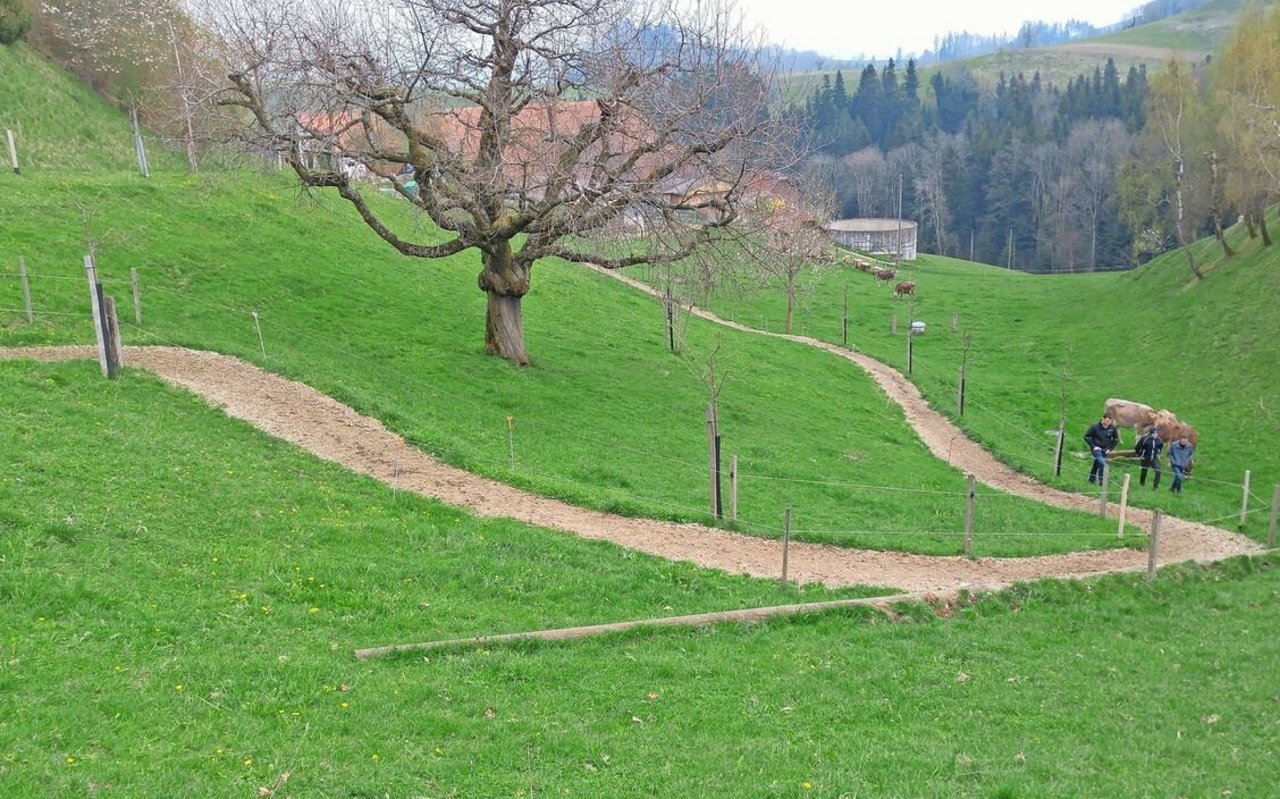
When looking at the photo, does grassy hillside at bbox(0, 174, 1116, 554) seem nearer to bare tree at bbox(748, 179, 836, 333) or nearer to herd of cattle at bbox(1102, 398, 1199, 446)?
bare tree at bbox(748, 179, 836, 333)

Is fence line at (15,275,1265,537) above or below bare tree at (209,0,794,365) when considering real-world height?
below

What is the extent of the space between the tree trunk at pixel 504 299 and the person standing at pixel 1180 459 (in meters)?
16.5

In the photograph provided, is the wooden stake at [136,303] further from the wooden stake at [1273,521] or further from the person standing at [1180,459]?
the person standing at [1180,459]

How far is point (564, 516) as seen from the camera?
15656 millimetres

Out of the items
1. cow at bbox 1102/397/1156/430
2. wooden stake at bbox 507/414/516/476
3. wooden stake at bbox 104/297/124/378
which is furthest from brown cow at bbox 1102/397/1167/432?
wooden stake at bbox 104/297/124/378

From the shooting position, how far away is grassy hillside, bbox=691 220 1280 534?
88.0 ft

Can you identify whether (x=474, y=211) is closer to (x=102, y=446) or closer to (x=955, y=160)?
(x=102, y=446)

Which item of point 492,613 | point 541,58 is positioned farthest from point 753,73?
point 492,613

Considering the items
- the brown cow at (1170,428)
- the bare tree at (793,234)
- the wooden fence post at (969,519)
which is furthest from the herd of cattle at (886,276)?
the wooden fence post at (969,519)

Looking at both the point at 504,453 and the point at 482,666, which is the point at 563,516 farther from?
the point at 482,666

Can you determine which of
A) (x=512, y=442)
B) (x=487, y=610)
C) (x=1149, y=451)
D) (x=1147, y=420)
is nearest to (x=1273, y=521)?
(x=1149, y=451)

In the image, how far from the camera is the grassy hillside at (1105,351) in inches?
1056

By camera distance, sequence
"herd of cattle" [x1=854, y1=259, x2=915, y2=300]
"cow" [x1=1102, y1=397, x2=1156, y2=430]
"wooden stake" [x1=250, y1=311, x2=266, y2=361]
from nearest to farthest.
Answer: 1. "wooden stake" [x1=250, y1=311, x2=266, y2=361]
2. "cow" [x1=1102, y1=397, x2=1156, y2=430]
3. "herd of cattle" [x1=854, y1=259, x2=915, y2=300]

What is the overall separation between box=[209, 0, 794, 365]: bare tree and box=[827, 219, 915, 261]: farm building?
70.8 meters
